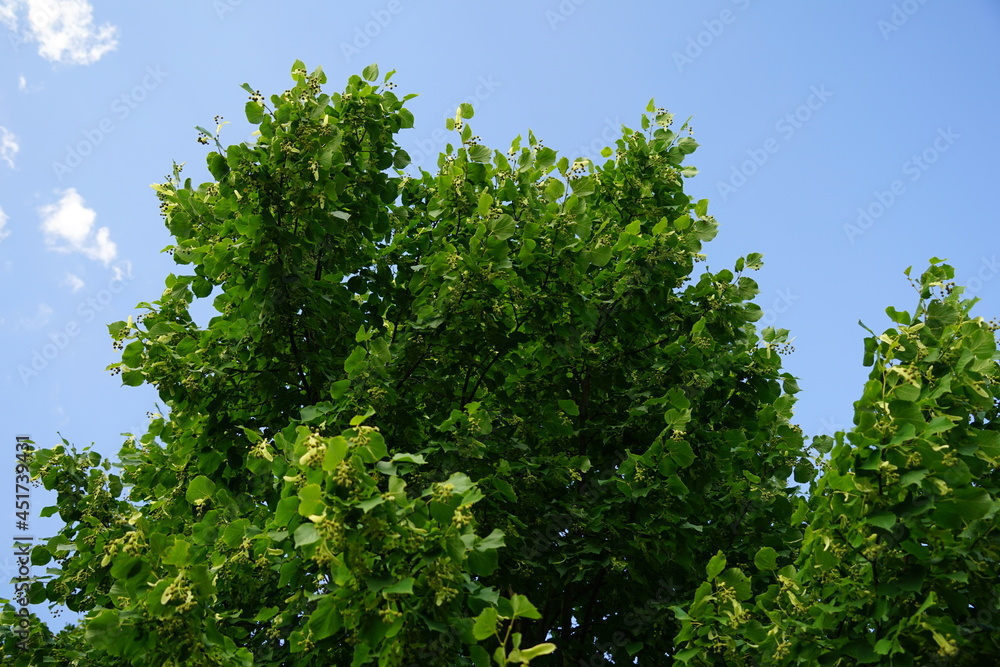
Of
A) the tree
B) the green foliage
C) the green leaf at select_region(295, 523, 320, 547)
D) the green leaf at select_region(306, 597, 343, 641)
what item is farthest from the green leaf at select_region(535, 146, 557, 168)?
the green leaf at select_region(306, 597, 343, 641)

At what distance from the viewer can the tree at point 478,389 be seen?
6.41 meters

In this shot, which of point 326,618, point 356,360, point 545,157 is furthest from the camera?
point 545,157

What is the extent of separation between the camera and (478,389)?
7965 millimetres

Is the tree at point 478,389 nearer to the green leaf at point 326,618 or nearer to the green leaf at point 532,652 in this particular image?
the green leaf at point 326,618

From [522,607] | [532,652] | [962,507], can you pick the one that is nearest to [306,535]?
[522,607]

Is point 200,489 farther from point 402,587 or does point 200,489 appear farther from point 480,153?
point 480,153

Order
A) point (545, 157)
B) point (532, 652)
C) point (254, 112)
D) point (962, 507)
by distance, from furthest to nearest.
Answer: point (545, 157)
point (254, 112)
point (962, 507)
point (532, 652)

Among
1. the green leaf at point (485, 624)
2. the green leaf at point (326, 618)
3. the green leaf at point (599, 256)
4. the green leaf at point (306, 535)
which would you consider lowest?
the green leaf at point (485, 624)

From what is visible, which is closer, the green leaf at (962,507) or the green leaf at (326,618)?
the green leaf at (326,618)

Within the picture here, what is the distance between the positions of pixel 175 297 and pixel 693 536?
5279 millimetres

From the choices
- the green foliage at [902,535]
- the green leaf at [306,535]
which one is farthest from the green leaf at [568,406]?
the green leaf at [306,535]

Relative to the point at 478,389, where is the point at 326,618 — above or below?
below

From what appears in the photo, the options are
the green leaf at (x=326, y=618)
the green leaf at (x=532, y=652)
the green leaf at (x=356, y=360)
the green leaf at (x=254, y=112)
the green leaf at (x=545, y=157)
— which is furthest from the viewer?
the green leaf at (x=545, y=157)

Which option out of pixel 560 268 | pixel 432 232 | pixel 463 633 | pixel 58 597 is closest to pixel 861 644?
pixel 463 633
